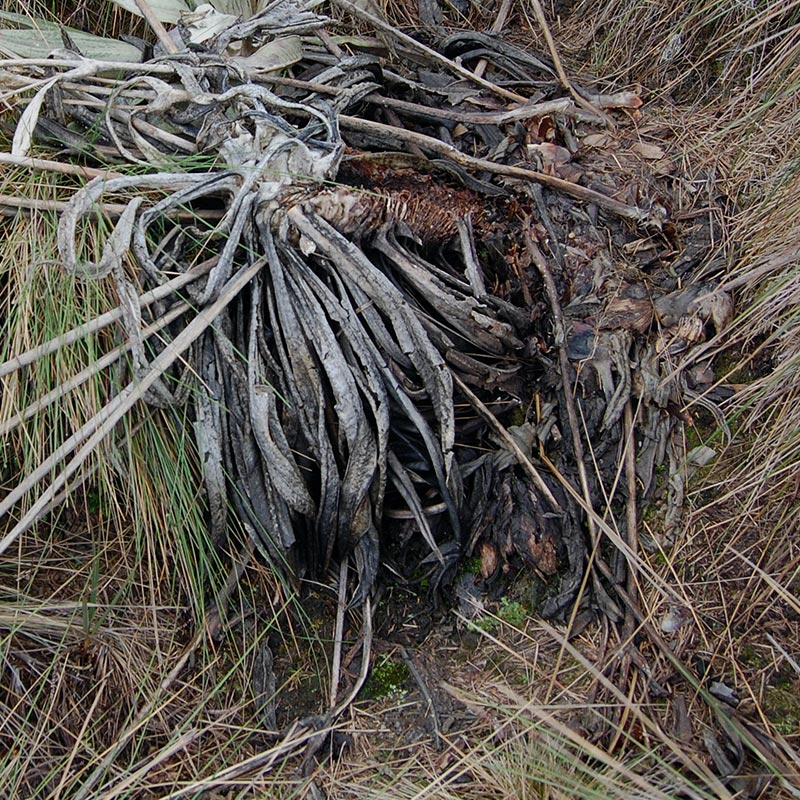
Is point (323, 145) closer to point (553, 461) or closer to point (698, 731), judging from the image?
point (553, 461)

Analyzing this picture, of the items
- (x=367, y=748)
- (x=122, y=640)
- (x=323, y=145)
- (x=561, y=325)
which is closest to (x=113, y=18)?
(x=323, y=145)

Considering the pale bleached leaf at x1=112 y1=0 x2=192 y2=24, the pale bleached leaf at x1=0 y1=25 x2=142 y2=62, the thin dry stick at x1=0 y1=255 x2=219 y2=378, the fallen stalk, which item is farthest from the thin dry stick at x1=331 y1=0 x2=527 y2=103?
the thin dry stick at x1=0 y1=255 x2=219 y2=378

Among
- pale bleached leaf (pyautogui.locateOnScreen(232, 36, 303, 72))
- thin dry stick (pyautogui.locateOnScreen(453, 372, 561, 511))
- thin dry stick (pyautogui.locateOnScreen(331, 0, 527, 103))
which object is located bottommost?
thin dry stick (pyautogui.locateOnScreen(453, 372, 561, 511))

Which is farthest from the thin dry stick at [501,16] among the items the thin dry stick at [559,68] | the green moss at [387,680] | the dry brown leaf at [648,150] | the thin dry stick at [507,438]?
the green moss at [387,680]

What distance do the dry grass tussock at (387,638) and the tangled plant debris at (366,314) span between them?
73mm

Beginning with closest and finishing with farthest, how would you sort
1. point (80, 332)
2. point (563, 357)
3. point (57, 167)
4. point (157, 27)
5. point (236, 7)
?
1. point (80, 332)
2. point (57, 167)
3. point (563, 357)
4. point (157, 27)
5. point (236, 7)

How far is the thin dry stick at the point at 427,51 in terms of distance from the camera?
2.00 metres

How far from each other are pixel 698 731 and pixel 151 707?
3.57 feet

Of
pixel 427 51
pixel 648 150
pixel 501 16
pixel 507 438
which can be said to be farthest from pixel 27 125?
pixel 648 150

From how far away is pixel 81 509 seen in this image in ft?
5.68

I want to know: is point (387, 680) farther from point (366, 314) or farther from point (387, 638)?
point (366, 314)

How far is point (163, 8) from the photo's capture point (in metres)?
1.94

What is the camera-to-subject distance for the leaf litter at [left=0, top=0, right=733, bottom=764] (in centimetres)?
164

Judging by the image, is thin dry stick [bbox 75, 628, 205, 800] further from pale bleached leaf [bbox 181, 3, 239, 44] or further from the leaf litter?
pale bleached leaf [bbox 181, 3, 239, 44]
